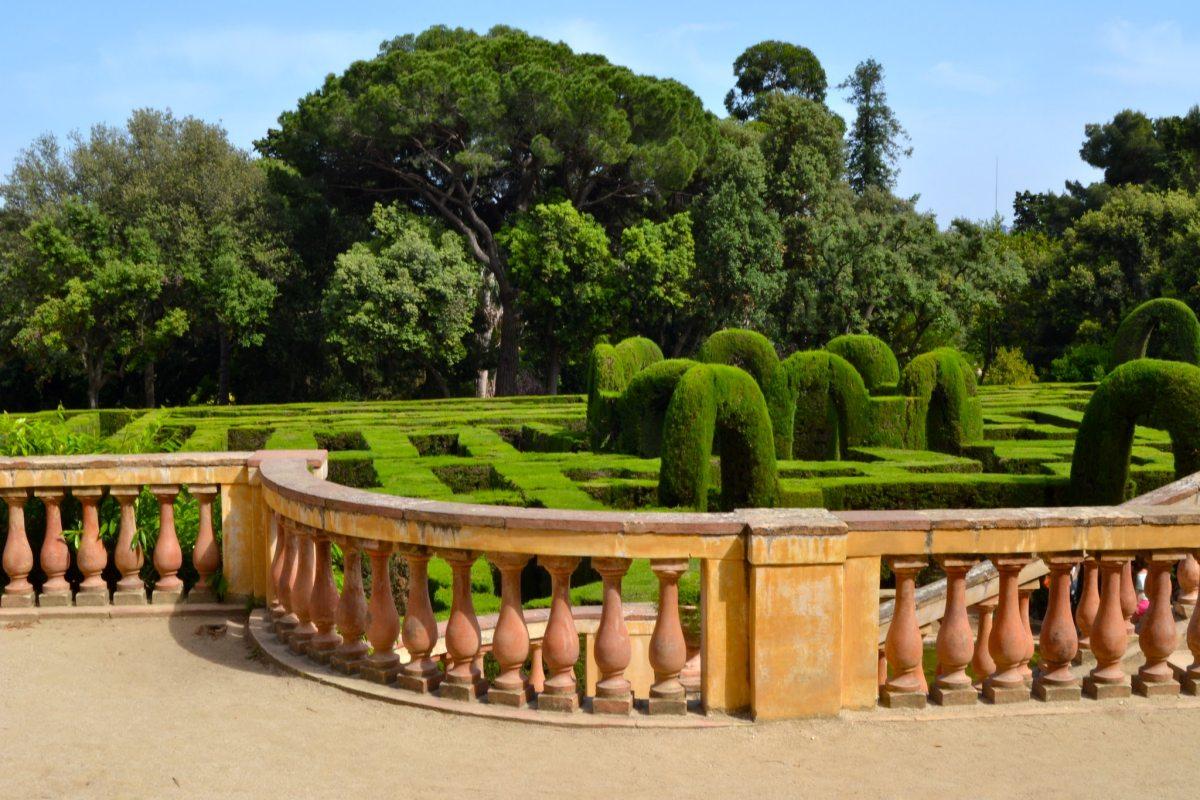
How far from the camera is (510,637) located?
4.84m

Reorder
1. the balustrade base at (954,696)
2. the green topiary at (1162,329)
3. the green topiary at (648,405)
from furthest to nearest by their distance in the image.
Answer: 1. the green topiary at (1162,329)
2. the green topiary at (648,405)
3. the balustrade base at (954,696)

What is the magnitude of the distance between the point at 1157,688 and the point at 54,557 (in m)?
6.00

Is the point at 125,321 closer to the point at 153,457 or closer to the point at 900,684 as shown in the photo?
Answer: the point at 153,457

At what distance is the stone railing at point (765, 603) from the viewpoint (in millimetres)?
4648

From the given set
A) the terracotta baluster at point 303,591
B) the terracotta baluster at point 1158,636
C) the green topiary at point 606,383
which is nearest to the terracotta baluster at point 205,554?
the terracotta baluster at point 303,591

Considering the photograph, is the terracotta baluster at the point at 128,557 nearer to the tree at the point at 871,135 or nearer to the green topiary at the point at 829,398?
the green topiary at the point at 829,398

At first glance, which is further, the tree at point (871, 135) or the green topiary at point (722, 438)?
the tree at point (871, 135)

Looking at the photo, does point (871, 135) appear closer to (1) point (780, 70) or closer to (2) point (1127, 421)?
(1) point (780, 70)

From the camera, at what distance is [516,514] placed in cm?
481

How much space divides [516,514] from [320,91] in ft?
135

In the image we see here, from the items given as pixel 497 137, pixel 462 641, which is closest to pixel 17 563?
pixel 462 641

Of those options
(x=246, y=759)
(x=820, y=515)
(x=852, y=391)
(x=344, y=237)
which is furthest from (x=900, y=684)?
(x=344, y=237)

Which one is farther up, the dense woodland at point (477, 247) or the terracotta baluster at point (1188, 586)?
the dense woodland at point (477, 247)

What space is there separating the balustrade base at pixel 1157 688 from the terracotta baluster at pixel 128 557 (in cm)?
542
